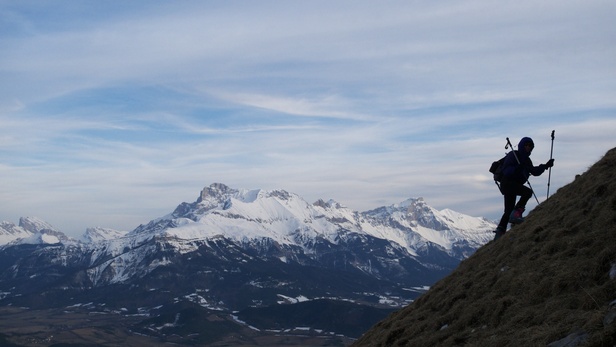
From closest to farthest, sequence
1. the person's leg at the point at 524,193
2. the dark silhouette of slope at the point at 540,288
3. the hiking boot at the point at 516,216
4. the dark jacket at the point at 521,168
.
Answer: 1. the dark silhouette of slope at the point at 540,288
2. the dark jacket at the point at 521,168
3. the person's leg at the point at 524,193
4. the hiking boot at the point at 516,216

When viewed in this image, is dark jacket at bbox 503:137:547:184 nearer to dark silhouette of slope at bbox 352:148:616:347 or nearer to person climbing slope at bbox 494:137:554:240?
person climbing slope at bbox 494:137:554:240

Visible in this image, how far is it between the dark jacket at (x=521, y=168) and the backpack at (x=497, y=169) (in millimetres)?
499

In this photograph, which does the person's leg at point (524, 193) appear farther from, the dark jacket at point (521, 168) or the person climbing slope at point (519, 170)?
the dark jacket at point (521, 168)

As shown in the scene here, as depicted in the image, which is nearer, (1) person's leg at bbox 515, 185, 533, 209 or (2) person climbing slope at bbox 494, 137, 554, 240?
(2) person climbing slope at bbox 494, 137, 554, 240

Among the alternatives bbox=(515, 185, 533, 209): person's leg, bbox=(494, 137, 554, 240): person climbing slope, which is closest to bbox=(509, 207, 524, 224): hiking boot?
bbox=(515, 185, 533, 209): person's leg

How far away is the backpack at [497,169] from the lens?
3119cm

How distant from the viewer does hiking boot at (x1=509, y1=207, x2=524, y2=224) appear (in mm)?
31800

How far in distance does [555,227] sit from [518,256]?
1.79m

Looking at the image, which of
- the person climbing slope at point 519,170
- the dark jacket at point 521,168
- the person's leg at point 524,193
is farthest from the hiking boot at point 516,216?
the dark jacket at point 521,168

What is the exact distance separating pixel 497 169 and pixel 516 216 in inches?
104

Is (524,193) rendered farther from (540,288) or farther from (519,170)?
(540,288)

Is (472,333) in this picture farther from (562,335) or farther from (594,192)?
(594,192)

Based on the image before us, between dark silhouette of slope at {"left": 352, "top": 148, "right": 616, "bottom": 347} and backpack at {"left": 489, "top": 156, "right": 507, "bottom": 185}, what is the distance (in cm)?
245

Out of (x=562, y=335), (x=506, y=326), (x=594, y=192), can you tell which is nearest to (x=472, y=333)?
(x=506, y=326)
